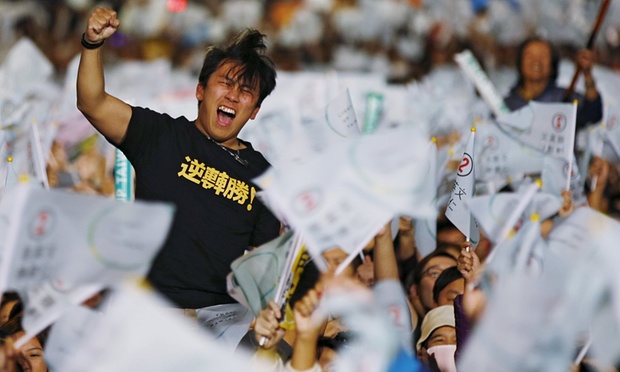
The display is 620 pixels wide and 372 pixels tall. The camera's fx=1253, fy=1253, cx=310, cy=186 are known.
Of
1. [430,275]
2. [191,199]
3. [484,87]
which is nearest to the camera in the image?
[191,199]

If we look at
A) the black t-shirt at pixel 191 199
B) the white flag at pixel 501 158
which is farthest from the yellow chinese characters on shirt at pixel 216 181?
the white flag at pixel 501 158

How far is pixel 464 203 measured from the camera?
4.51 meters

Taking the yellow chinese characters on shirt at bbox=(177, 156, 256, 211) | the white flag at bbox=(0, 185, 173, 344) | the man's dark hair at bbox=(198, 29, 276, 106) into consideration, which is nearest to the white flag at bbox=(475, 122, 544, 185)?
the man's dark hair at bbox=(198, 29, 276, 106)

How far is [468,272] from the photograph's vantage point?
13.4 feet

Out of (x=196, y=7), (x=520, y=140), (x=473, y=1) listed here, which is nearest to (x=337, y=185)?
(x=520, y=140)

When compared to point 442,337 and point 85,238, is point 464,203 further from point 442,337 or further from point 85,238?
point 85,238

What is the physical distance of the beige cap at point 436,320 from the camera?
4566 mm

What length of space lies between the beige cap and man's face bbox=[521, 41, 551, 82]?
315cm

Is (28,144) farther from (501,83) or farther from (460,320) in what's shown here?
(501,83)

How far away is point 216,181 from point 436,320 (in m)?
0.98

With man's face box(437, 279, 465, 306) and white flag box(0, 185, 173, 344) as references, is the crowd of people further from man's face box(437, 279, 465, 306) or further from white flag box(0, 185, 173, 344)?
white flag box(0, 185, 173, 344)

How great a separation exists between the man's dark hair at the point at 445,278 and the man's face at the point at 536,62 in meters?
2.94

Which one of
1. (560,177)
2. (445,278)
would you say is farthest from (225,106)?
(560,177)

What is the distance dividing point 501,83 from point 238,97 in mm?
7836
